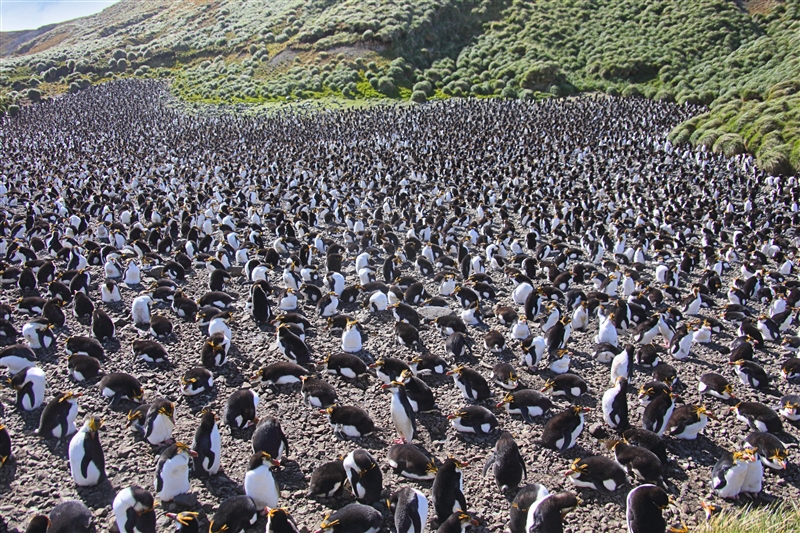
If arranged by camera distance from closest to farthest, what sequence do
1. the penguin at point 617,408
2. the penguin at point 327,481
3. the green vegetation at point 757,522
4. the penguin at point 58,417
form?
the green vegetation at point 757,522 < the penguin at point 327,481 < the penguin at point 58,417 < the penguin at point 617,408

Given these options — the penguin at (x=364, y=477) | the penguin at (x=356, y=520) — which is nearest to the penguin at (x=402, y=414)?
the penguin at (x=364, y=477)

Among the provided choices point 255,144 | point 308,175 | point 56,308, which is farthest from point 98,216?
point 255,144

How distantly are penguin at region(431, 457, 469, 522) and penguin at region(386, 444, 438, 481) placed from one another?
530mm

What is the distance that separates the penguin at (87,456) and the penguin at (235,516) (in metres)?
1.89

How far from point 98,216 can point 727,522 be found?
22.9 meters

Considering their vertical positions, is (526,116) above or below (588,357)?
above

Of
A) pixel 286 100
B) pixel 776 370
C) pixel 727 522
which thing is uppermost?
pixel 286 100

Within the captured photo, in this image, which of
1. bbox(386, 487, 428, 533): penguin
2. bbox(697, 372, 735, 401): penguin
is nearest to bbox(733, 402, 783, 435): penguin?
bbox(697, 372, 735, 401): penguin

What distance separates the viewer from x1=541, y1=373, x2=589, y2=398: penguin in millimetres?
8773

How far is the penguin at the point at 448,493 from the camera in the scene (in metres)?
6.23

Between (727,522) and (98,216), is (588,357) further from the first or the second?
(98,216)

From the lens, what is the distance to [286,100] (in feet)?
191

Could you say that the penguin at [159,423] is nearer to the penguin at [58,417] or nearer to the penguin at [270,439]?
A: the penguin at [58,417]

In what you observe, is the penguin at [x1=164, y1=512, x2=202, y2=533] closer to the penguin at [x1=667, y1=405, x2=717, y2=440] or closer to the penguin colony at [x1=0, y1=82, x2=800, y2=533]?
the penguin colony at [x1=0, y1=82, x2=800, y2=533]
